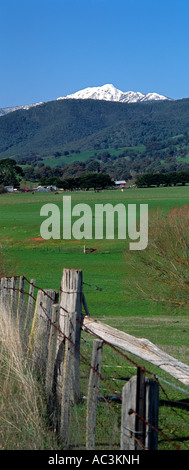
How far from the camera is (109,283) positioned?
143ft

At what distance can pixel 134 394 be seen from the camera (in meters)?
3.85

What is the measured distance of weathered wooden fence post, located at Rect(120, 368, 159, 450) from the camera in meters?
3.82

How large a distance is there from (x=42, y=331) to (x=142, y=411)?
2.92 metres

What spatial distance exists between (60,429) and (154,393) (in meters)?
1.83

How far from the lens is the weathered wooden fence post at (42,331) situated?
6559 millimetres

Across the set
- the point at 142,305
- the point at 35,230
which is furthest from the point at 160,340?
the point at 35,230

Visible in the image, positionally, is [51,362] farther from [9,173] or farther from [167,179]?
[9,173]

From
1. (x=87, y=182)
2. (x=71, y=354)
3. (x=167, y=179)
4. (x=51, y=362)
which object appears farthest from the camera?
(x=167, y=179)

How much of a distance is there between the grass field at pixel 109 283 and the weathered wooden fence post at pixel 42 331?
0.84m

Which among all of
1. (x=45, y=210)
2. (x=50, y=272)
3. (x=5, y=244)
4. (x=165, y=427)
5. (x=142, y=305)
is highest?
(x=45, y=210)

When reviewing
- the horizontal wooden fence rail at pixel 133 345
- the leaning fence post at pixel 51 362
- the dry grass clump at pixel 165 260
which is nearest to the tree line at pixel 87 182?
the dry grass clump at pixel 165 260

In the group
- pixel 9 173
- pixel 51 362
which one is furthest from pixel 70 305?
pixel 9 173

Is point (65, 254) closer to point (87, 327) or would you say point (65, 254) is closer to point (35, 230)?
point (35, 230)

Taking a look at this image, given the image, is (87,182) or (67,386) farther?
(87,182)
